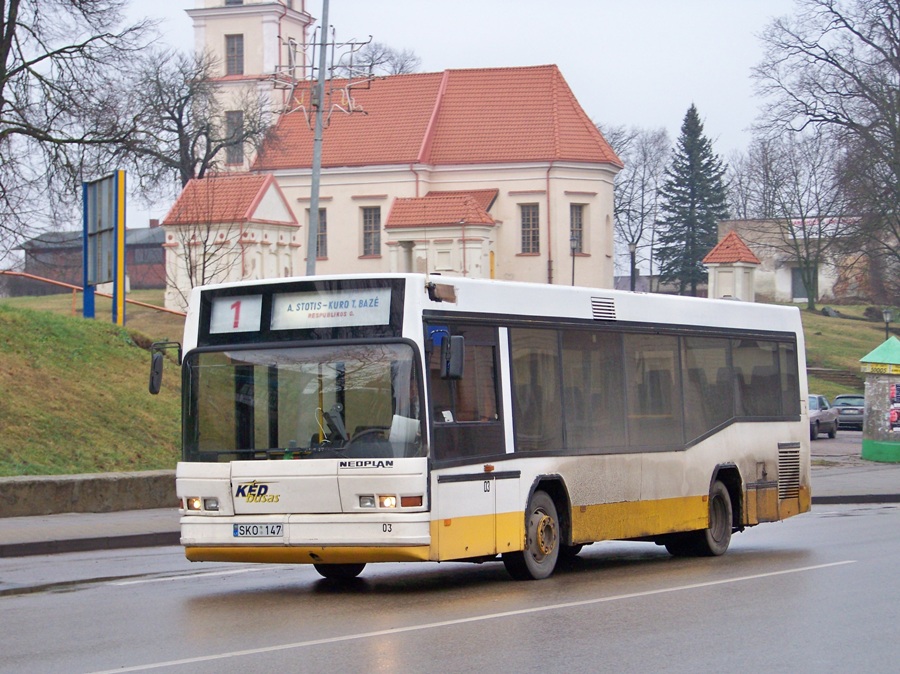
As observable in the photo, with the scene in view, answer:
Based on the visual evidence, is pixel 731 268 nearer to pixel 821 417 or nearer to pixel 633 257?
pixel 821 417

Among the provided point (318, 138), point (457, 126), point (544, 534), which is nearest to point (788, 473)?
point (544, 534)

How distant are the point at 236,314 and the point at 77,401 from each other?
15419 millimetres

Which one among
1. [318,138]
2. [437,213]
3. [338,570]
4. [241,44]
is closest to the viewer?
[338,570]

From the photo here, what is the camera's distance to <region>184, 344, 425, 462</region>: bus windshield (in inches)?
476

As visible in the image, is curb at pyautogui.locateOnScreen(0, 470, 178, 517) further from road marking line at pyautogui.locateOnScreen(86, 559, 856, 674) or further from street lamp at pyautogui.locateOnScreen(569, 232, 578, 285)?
street lamp at pyautogui.locateOnScreen(569, 232, 578, 285)

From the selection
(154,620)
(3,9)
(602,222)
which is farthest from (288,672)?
(602,222)

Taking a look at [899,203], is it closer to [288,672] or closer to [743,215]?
[288,672]

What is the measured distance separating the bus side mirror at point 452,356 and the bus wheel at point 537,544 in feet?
5.96

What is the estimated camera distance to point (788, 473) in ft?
58.7

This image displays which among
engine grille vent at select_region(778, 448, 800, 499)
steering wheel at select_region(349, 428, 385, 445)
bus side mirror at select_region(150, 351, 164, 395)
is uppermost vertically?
bus side mirror at select_region(150, 351, 164, 395)

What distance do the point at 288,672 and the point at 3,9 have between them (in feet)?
98.1

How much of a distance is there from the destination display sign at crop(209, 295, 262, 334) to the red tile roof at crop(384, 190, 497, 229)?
59.4m

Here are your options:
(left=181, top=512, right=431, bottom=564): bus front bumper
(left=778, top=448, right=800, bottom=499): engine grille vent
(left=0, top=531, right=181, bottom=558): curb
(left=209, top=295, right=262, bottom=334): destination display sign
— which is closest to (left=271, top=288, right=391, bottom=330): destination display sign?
(left=209, top=295, right=262, bottom=334): destination display sign

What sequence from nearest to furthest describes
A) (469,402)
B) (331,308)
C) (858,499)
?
(331,308)
(469,402)
(858,499)
